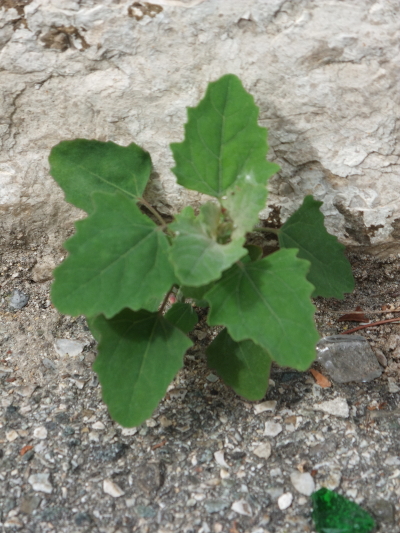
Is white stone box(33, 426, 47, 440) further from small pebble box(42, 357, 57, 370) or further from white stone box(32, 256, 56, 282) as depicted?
white stone box(32, 256, 56, 282)

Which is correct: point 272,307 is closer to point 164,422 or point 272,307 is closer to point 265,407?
point 265,407

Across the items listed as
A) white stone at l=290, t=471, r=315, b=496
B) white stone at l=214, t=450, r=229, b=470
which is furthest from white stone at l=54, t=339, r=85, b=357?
white stone at l=290, t=471, r=315, b=496

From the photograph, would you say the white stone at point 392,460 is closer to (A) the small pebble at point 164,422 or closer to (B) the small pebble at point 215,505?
(B) the small pebble at point 215,505

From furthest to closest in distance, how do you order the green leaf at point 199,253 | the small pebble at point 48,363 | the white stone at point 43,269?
1. the white stone at point 43,269
2. the small pebble at point 48,363
3. the green leaf at point 199,253

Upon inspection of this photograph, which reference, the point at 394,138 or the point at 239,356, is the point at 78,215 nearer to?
the point at 239,356

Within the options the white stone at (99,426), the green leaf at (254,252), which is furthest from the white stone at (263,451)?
the green leaf at (254,252)

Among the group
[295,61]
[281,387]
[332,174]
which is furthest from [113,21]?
[281,387]
